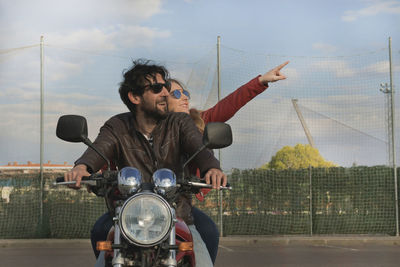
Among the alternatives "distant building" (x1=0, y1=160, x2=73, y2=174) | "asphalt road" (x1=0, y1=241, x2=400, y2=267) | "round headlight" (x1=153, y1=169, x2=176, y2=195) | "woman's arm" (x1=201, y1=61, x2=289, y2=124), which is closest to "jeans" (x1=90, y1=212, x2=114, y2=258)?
"round headlight" (x1=153, y1=169, x2=176, y2=195)

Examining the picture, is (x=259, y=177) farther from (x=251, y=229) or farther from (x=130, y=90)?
(x=130, y=90)

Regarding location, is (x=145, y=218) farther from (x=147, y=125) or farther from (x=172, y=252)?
(x=147, y=125)

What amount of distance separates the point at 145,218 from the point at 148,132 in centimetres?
103

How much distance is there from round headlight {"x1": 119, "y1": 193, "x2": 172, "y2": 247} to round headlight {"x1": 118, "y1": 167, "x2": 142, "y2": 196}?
103 mm

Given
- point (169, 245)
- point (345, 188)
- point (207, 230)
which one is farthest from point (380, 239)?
point (169, 245)

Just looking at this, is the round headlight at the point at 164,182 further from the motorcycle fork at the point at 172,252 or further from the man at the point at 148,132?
the man at the point at 148,132

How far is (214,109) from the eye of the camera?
18.0 ft

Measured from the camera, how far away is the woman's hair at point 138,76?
134 inches

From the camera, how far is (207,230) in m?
3.44

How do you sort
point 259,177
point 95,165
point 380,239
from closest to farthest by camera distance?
point 95,165
point 380,239
point 259,177

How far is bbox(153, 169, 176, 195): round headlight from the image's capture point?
2.58 metres

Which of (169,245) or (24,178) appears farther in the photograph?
(24,178)

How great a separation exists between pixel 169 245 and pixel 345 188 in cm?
1426

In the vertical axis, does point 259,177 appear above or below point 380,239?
above
